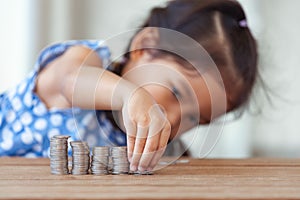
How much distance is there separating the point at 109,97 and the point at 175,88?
0.15m

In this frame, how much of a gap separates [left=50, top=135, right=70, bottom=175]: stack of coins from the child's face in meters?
0.23

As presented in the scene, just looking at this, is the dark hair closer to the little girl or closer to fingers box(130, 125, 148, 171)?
the little girl

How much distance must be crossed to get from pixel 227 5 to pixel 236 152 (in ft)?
3.52

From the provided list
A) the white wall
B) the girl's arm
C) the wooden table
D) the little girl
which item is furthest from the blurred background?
the wooden table

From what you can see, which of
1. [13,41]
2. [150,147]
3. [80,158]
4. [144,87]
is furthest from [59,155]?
[13,41]

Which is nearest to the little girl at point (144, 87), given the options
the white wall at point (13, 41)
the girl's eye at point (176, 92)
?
the girl's eye at point (176, 92)

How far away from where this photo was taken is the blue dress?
1.06 metres

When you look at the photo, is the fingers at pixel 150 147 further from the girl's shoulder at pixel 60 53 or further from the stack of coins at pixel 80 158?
the girl's shoulder at pixel 60 53

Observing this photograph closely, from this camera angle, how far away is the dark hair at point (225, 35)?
1.07 m

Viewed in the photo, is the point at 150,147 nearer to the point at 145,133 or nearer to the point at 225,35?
the point at 145,133

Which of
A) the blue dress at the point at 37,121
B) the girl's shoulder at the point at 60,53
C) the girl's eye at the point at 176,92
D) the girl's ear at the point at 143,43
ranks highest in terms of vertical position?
the girl's ear at the point at 143,43

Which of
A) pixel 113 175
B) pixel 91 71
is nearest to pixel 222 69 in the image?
pixel 91 71

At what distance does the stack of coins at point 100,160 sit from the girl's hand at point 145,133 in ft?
0.11

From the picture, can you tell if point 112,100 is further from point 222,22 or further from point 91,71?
point 222,22
